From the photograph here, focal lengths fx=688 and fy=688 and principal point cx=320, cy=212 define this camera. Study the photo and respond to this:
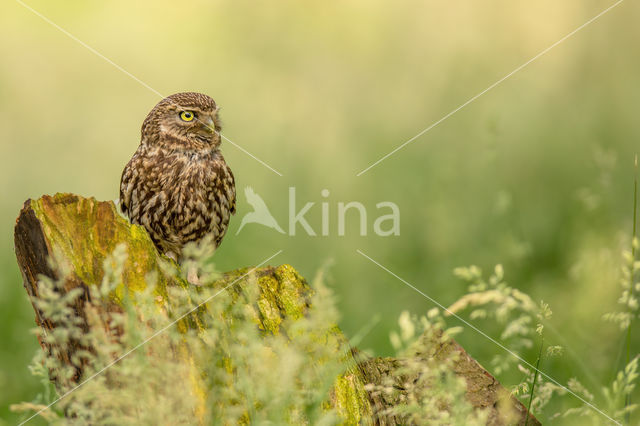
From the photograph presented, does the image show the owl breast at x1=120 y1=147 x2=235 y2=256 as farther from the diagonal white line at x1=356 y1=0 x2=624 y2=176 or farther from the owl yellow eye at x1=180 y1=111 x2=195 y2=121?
the diagonal white line at x1=356 y1=0 x2=624 y2=176

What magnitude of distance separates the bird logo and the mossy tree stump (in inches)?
86.5

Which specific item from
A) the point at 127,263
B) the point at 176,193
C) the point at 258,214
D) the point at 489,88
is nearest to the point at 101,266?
the point at 127,263

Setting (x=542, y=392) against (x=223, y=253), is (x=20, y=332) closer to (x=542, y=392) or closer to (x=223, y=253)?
(x=223, y=253)

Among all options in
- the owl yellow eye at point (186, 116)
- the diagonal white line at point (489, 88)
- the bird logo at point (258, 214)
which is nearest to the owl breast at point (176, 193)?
the owl yellow eye at point (186, 116)

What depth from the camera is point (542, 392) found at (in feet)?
8.63

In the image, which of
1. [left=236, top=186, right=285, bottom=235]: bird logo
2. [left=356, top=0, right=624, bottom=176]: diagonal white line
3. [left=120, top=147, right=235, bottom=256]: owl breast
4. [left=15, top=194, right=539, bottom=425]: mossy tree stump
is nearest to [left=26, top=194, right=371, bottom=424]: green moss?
[left=15, top=194, right=539, bottom=425]: mossy tree stump

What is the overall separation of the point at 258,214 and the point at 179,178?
1.33 m

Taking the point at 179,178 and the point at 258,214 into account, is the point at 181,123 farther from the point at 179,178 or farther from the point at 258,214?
the point at 258,214

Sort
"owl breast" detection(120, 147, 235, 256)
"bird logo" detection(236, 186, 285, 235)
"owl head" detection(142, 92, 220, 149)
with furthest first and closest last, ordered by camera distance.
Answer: "bird logo" detection(236, 186, 285, 235)
"owl head" detection(142, 92, 220, 149)
"owl breast" detection(120, 147, 235, 256)

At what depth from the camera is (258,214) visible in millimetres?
5148

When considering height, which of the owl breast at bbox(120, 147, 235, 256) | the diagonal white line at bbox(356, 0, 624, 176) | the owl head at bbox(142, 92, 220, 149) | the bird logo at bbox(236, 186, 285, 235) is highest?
the diagonal white line at bbox(356, 0, 624, 176)

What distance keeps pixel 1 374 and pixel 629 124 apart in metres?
4.97

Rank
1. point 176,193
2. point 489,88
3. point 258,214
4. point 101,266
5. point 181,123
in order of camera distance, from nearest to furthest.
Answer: point 101,266, point 176,193, point 181,123, point 258,214, point 489,88

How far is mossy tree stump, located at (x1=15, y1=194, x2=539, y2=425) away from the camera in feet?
8.42
